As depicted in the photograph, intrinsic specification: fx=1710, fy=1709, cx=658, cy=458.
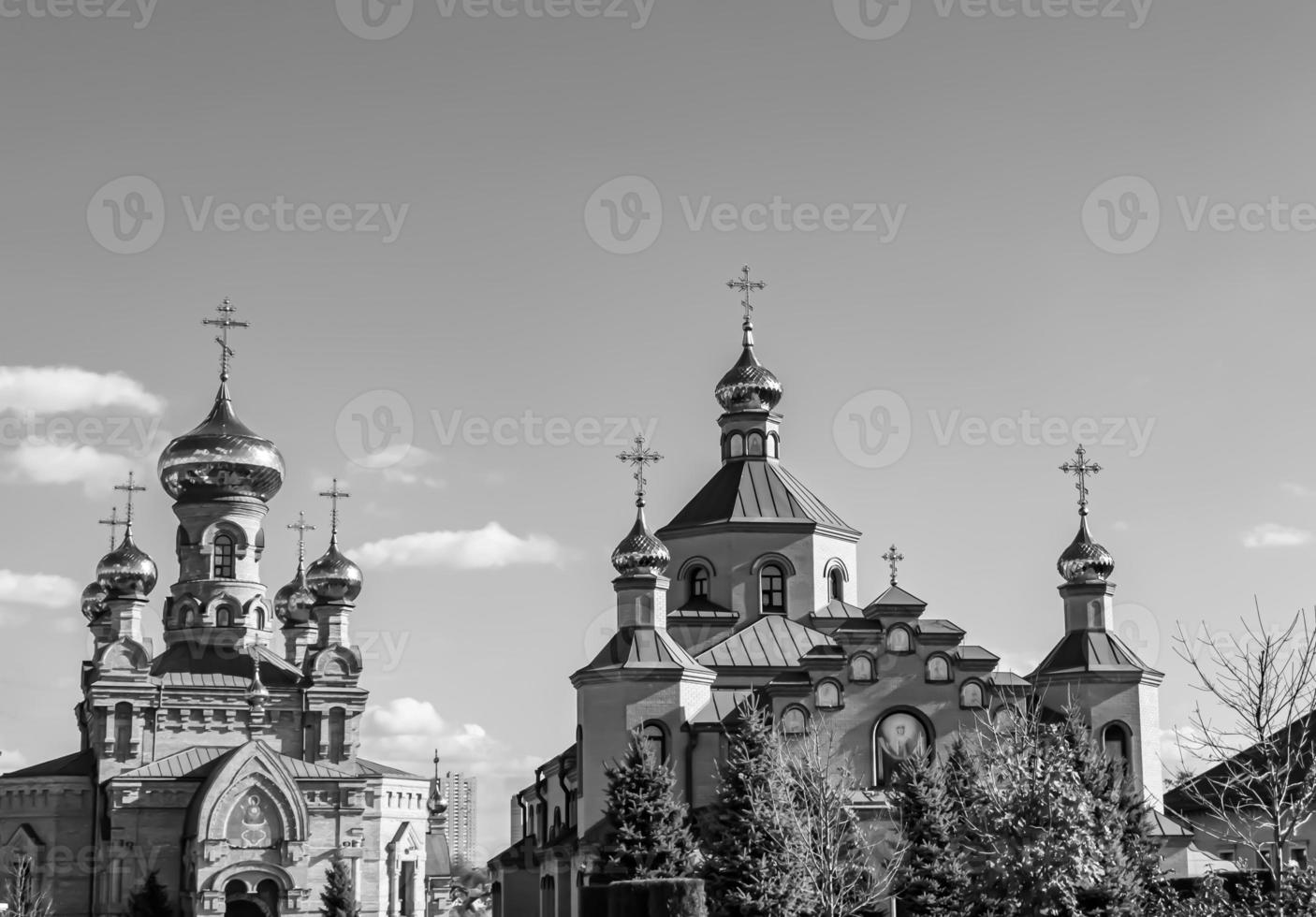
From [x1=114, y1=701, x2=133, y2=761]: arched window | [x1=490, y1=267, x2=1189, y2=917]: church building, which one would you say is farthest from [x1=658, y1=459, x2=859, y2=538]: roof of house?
[x1=114, y1=701, x2=133, y2=761]: arched window

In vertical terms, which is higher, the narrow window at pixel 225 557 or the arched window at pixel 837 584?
the narrow window at pixel 225 557

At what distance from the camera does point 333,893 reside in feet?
148

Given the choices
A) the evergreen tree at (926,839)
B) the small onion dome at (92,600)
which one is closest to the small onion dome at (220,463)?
the small onion dome at (92,600)

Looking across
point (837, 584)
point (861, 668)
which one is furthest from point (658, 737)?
point (837, 584)

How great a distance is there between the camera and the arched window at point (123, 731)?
48.8 meters

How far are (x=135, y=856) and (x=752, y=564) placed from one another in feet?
61.7

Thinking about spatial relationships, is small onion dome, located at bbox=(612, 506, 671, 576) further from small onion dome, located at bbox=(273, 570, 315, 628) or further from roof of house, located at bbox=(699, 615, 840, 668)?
small onion dome, located at bbox=(273, 570, 315, 628)

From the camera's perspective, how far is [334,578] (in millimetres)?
54438

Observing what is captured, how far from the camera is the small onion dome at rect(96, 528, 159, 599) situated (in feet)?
178

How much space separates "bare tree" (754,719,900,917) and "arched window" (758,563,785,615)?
8101 millimetres

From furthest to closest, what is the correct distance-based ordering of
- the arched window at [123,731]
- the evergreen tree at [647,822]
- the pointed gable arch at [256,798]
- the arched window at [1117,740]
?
1. the arched window at [123,731]
2. the pointed gable arch at [256,798]
3. the arched window at [1117,740]
4. the evergreen tree at [647,822]

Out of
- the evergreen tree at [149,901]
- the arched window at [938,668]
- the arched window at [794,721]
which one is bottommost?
the evergreen tree at [149,901]

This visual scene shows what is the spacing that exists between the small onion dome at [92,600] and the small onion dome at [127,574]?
3055mm

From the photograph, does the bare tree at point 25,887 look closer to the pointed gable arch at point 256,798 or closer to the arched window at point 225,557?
the pointed gable arch at point 256,798
